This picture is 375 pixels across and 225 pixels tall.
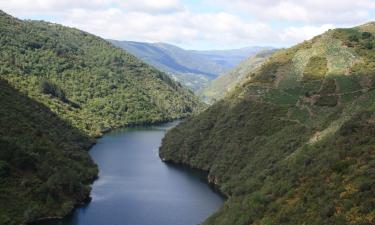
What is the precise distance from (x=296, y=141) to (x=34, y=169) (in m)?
64.0

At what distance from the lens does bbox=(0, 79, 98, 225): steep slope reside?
109 metres

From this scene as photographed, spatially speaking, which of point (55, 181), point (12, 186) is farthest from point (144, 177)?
point (12, 186)

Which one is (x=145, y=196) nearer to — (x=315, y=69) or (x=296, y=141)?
(x=296, y=141)

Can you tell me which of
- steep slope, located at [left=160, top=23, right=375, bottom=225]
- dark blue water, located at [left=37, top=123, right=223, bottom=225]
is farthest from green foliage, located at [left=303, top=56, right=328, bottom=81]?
dark blue water, located at [left=37, top=123, right=223, bottom=225]

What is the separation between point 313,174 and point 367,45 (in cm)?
11734

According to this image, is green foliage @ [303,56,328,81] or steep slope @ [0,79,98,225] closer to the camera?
steep slope @ [0,79,98,225]

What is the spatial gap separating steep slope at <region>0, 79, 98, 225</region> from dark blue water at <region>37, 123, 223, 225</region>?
446cm

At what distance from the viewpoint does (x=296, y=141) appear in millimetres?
128625

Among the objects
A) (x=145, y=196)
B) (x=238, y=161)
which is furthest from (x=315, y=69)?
(x=145, y=196)

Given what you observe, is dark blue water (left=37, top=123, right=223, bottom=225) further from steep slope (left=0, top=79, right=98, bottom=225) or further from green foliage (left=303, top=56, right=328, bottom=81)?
green foliage (left=303, top=56, right=328, bottom=81)

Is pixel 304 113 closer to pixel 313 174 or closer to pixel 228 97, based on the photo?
pixel 228 97

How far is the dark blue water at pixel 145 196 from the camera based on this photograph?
11381 cm

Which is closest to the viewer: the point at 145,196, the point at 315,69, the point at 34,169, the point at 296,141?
the point at 34,169

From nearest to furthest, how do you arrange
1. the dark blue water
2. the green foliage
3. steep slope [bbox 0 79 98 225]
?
steep slope [bbox 0 79 98 225] → the dark blue water → the green foliage
